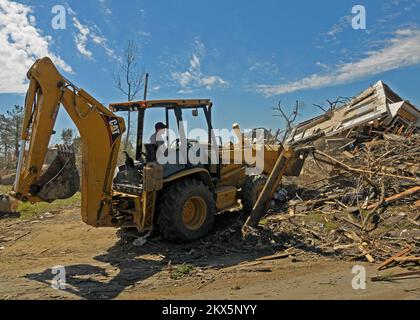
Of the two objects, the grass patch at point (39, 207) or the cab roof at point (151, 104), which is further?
the grass patch at point (39, 207)

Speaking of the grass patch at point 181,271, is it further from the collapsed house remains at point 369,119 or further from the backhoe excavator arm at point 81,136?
the collapsed house remains at point 369,119

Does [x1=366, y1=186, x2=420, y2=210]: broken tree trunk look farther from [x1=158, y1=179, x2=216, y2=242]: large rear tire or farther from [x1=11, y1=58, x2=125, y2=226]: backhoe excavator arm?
[x1=11, y1=58, x2=125, y2=226]: backhoe excavator arm

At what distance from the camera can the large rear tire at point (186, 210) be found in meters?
6.33

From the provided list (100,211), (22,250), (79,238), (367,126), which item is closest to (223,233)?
(100,211)

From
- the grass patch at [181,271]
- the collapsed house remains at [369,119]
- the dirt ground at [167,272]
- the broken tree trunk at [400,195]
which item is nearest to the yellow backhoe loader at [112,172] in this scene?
the dirt ground at [167,272]

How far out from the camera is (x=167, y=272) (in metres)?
5.40

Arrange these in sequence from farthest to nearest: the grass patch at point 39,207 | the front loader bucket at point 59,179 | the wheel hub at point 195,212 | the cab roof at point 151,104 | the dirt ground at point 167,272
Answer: the grass patch at point 39,207 → the wheel hub at point 195,212 → the cab roof at point 151,104 → the front loader bucket at point 59,179 → the dirt ground at point 167,272

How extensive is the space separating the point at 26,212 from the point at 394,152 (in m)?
9.07

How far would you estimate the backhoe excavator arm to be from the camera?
5289mm

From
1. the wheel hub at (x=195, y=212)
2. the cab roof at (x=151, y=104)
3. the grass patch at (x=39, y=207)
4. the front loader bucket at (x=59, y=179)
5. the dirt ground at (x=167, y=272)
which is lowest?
the dirt ground at (x=167, y=272)

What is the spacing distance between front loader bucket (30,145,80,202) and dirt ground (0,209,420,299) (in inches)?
41.4

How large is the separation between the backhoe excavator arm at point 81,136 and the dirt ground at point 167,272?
86 cm

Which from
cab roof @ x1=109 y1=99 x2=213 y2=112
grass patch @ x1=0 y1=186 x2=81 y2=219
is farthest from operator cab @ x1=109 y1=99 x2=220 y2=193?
grass patch @ x1=0 y1=186 x2=81 y2=219

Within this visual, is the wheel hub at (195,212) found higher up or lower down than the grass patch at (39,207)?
higher up
